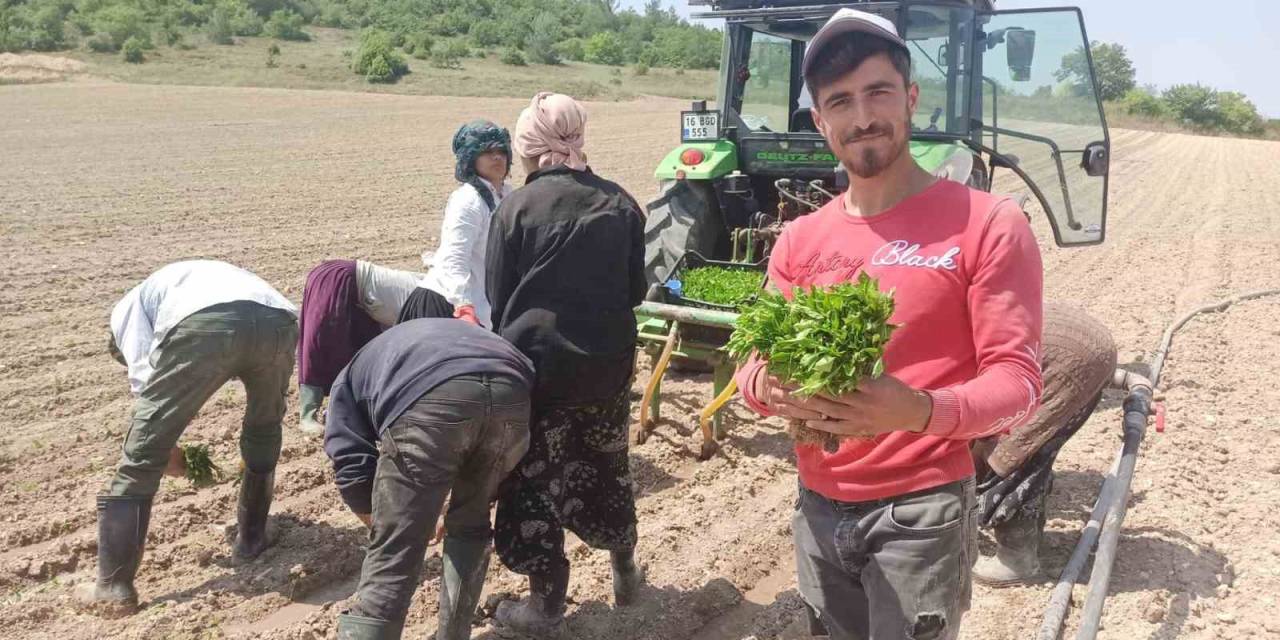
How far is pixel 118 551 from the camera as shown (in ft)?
11.7

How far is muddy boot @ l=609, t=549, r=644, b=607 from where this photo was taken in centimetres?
364

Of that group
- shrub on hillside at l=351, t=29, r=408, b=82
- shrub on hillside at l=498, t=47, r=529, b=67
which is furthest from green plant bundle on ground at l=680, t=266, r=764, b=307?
shrub on hillside at l=498, t=47, r=529, b=67

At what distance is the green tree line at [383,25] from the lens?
38.0 m

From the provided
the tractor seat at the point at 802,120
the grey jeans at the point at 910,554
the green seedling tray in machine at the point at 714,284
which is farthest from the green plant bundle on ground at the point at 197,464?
the tractor seat at the point at 802,120

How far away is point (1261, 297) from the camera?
830 centimetres

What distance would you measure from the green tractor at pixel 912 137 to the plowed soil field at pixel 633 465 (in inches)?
38.8

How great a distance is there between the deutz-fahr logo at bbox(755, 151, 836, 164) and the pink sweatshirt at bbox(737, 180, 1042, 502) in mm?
4187

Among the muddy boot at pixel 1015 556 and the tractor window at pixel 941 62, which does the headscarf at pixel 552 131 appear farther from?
the tractor window at pixel 941 62

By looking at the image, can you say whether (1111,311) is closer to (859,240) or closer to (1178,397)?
(1178,397)

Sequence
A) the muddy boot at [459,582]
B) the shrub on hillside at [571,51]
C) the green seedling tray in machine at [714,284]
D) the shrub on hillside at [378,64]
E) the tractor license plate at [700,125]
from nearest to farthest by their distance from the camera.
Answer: the muddy boot at [459,582] < the green seedling tray in machine at [714,284] < the tractor license plate at [700,125] < the shrub on hillside at [378,64] < the shrub on hillside at [571,51]

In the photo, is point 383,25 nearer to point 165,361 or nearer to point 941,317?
point 165,361

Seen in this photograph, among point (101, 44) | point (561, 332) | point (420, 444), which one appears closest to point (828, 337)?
point (420, 444)

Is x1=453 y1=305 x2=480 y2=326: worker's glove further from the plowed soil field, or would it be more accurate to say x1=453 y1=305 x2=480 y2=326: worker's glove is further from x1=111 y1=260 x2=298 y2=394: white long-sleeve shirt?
the plowed soil field

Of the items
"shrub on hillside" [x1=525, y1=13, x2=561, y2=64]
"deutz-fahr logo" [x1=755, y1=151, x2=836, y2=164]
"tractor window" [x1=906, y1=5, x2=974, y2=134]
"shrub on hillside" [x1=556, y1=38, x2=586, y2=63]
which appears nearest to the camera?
"tractor window" [x1=906, y1=5, x2=974, y2=134]
